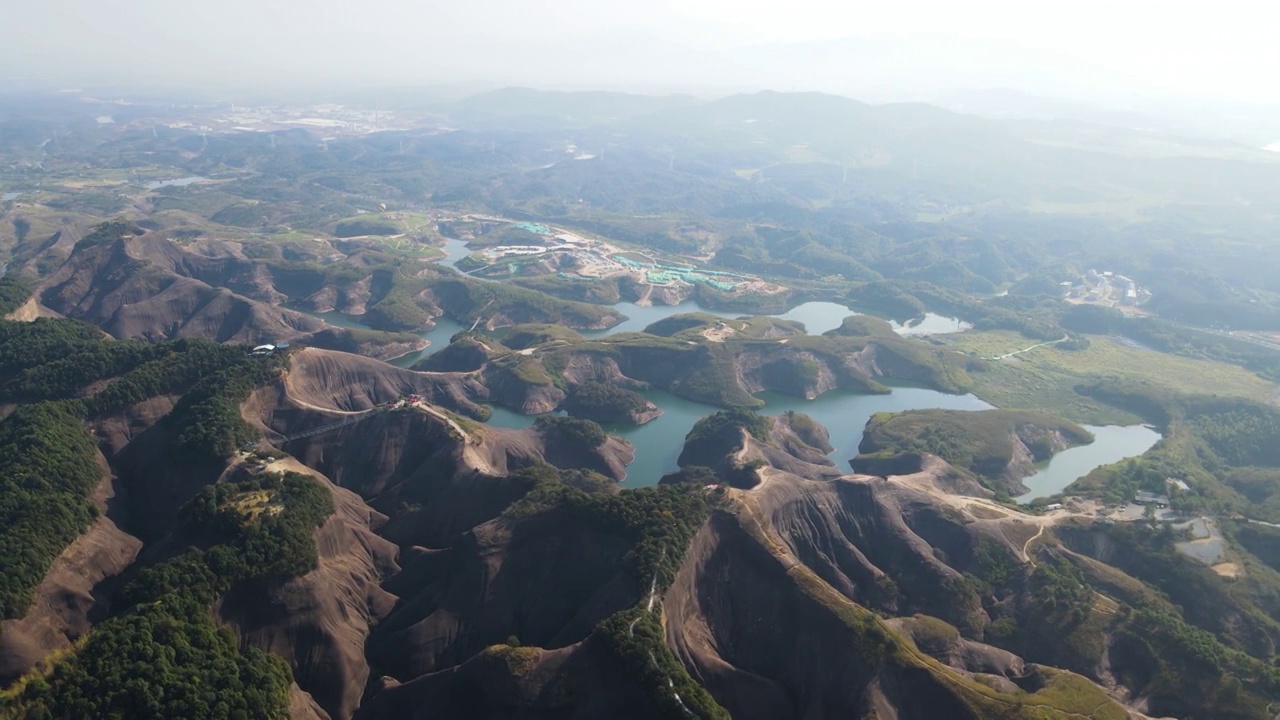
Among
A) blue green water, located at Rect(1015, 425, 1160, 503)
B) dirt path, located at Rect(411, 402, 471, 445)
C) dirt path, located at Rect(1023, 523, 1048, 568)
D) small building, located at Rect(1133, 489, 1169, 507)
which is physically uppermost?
dirt path, located at Rect(411, 402, 471, 445)

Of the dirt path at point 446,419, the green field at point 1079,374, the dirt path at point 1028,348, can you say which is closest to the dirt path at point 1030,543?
the green field at point 1079,374

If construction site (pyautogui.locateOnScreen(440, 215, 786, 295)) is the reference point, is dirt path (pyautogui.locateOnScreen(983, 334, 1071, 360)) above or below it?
below

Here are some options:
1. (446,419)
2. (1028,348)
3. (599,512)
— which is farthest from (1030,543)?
(1028,348)

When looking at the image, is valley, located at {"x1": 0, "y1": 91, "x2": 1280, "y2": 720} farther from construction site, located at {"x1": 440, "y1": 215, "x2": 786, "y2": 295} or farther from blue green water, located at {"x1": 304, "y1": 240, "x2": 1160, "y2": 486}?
construction site, located at {"x1": 440, "y1": 215, "x2": 786, "y2": 295}

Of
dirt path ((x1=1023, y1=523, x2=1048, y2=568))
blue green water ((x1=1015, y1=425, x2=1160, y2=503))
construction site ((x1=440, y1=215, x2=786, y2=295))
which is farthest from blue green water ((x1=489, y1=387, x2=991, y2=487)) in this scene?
construction site ((x1=440, y1=215, x2=786, y2=295))

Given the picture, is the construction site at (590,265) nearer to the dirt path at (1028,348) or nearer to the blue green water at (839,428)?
the blue green water at (839,428)

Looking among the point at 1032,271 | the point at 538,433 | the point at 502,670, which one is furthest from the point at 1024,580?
the point at 1032,271

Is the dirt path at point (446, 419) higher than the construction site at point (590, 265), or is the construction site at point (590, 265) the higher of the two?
the dirt path at point (446, 419)

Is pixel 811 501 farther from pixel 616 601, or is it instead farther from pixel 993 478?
pixel 993 478
